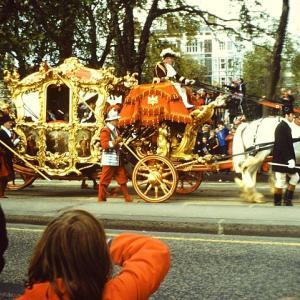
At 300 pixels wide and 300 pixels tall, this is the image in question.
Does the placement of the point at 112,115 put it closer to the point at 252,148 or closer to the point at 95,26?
the point at 252,148

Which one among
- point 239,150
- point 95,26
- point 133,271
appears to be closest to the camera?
point 133,271

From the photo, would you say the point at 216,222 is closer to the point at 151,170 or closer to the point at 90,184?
the point at 151,170

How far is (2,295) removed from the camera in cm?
570

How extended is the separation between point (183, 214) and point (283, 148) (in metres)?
2.70

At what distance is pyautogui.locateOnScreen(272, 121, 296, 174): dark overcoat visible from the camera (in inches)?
450

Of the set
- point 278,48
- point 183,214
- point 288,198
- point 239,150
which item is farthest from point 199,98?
point 278,48

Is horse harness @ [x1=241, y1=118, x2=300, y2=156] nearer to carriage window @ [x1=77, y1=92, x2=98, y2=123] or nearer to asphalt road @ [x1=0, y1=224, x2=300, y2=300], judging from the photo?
carriage window @ [x1=77, y1=92, x2=98, y2=123]

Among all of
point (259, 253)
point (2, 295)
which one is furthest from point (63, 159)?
point (2, 295)

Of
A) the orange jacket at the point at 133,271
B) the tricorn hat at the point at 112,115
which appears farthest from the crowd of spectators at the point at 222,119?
the orange jacket at the point at 133,271

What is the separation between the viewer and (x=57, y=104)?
13.5 metres

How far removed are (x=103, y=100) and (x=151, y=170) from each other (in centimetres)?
185

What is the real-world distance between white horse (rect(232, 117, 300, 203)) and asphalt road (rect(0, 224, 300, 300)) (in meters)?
3.58

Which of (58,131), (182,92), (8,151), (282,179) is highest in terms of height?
(182,92)

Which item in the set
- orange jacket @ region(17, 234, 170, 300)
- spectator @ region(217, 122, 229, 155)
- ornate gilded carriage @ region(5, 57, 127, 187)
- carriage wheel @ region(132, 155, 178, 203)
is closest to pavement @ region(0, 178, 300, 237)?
carriage wheel @ region(132, 155, 178, 203)
